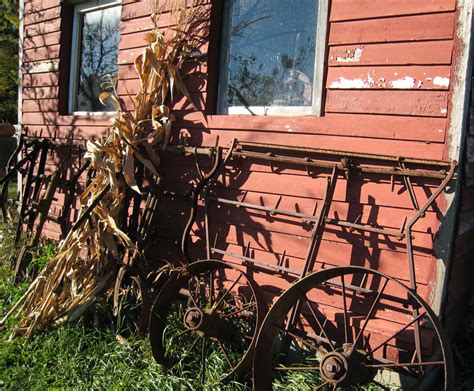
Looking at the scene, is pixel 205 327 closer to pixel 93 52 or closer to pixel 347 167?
pixel 347 167

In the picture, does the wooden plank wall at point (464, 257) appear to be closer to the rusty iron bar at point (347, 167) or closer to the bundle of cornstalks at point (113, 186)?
the rusty iron bar at point (347, 167)

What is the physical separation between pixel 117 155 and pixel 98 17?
7.86 feet

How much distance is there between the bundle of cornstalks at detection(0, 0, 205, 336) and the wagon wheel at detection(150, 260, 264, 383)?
2.15 feet

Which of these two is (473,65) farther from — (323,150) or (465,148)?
(323,150)

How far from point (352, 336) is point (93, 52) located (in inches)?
174

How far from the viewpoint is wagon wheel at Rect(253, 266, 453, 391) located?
2641 millimetres

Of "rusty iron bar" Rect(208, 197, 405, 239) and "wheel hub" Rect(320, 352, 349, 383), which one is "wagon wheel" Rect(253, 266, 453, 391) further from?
"rusty iron bar" Rect(208, 197, 405, 239)

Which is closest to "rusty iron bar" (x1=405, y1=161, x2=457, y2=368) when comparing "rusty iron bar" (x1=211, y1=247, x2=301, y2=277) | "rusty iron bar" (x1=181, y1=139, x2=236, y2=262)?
"rusty iron bar" (x1=211, y1=247, x2=301, y2=277)

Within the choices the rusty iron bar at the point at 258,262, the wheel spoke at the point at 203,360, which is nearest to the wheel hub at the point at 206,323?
the wheel spoke at the point at 203,360

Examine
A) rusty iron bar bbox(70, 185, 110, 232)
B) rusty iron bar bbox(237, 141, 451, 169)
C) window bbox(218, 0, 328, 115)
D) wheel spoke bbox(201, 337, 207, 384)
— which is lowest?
wheel spoke bbox(201, 337, 207, 384)

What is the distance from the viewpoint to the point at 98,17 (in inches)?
223

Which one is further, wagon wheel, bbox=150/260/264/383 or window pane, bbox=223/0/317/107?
window pane, bbox=223/0/317/107

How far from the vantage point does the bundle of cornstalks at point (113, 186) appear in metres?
3.94

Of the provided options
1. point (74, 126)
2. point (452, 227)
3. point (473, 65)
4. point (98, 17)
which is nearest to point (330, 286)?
point (452, 227)
